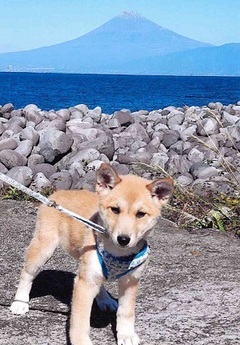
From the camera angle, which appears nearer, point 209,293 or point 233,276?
point 209,293

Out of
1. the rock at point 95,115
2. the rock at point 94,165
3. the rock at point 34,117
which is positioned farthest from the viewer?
the rock at point 95,115

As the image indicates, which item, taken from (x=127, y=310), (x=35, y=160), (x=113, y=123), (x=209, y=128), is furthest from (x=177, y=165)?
(x=127, y=310)

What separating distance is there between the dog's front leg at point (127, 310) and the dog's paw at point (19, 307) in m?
0.86

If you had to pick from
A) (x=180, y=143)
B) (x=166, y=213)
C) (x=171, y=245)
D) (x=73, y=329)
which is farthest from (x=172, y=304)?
(x=180, y=143)

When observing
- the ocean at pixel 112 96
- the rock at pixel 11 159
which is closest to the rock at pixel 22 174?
the rock at pixel 11 159

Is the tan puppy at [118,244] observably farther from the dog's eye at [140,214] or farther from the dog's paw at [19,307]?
the dog's paw at [19,307]

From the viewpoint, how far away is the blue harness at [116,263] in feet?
13.9

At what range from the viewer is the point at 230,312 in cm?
508

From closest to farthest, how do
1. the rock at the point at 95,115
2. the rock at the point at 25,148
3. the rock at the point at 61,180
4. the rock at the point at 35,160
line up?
the rock at the point at 61,180, the rock at the point at 35,160, the rock at the point at 25,148, the rock at the point at 95,115

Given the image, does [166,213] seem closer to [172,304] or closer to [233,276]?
[233,276]

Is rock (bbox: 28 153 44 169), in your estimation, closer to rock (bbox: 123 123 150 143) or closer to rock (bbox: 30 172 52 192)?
rock (bbox: 30 172 52 192)

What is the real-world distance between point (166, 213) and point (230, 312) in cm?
329

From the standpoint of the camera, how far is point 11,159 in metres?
12.2

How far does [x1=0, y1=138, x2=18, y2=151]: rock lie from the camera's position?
43.2 feet
